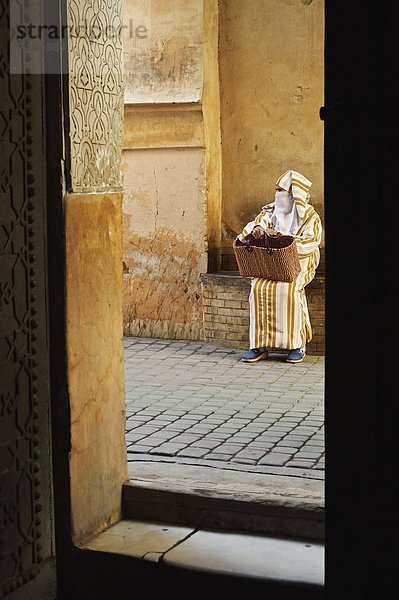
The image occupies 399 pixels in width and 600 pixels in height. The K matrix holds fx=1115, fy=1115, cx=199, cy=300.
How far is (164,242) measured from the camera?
9.78 meters

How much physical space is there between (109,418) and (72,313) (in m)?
0.54

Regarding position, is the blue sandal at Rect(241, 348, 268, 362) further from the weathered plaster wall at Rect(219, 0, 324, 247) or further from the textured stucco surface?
the textured stucco surface

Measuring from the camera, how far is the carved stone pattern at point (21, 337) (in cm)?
393

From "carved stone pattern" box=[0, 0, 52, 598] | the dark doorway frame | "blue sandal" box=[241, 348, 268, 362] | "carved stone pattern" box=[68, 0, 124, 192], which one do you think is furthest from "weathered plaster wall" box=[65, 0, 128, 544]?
"blue sandal" box=[241, 348, 268, 362]

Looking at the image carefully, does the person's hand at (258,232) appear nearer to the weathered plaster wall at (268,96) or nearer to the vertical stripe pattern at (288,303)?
the vertical stripe pattern at (288,303)

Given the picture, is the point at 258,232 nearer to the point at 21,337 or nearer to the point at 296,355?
the point at 296,355

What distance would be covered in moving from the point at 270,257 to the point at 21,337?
4.75 m
